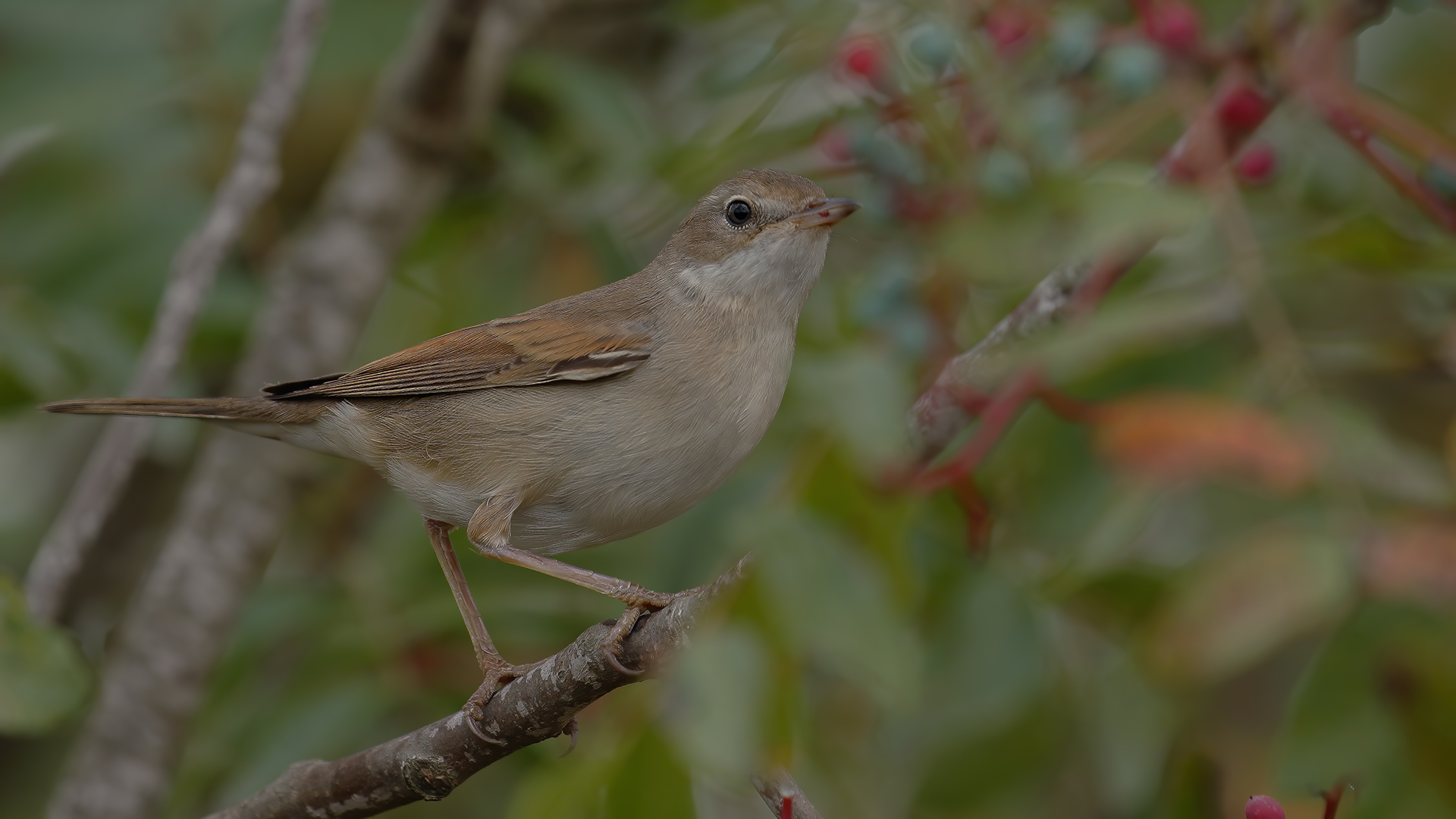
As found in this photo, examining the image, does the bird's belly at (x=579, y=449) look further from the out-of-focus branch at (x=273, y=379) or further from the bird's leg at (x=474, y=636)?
the out-of-focus branch at (x=273, y=379)

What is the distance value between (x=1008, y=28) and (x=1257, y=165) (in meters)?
Answer: 0.87

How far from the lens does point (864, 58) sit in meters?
3.94

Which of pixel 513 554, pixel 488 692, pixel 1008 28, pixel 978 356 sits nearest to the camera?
pixel 978 356

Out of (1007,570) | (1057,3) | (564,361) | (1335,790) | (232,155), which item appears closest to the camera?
(1335,790)

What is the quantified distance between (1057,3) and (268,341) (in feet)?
9.99

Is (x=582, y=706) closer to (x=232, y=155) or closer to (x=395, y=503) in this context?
(x=395, y=503)

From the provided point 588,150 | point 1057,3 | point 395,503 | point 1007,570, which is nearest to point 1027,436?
point 1007,570

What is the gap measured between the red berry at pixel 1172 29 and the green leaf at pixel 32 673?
3139 mm

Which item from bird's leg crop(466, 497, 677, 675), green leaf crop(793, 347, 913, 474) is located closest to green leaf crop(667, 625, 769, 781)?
green leaf crop(793, 347, 913, 474)

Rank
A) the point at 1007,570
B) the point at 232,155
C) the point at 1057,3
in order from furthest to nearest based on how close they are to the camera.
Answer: the point at 232,155
the point at 1057,3
the point at 1007,570

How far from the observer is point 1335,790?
2500 mm

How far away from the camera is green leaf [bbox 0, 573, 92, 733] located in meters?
2.98

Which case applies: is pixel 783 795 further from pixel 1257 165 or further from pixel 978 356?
pixel 1257 165

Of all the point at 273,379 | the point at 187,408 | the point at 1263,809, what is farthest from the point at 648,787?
the point at 273,379
